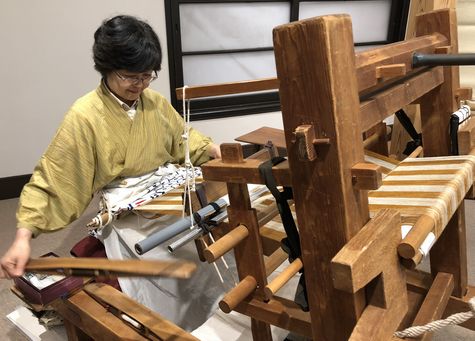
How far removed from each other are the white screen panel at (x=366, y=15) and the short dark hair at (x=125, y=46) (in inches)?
102

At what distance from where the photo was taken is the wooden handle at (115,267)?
650 mm

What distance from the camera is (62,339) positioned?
1.50 m

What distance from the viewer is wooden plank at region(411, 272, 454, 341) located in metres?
1.00

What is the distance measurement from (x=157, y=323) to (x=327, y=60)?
76 centimetres

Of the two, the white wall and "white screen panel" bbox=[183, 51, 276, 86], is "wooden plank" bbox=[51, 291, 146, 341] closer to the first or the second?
the white wall

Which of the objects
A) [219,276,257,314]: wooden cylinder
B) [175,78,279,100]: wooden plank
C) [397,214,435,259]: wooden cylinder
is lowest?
[219,276,257,314]: wooden cylinder

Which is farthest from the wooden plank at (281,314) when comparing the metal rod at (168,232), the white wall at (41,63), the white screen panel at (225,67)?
the white screen panel at (225,67)

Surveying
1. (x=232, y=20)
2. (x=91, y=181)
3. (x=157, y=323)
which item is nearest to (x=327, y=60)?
(x=157, y=323)

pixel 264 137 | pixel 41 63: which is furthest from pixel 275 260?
pixel 41 63

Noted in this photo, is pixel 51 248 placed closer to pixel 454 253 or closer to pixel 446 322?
pixel 454 253

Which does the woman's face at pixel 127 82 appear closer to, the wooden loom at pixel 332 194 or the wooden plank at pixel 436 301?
the wooden loom at pixel 332 194

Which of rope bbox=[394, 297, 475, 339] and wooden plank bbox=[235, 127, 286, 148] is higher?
wooden plank bbox=[235, 127, 286, 148]

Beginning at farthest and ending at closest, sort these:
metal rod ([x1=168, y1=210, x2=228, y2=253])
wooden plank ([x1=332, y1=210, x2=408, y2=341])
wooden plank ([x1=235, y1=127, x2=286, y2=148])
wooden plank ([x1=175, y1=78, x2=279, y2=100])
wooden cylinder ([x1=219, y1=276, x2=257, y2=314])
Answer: wooden plank ([x1=235, y1=127, x2=286, y2=148]) < wooden plank ([x1=175, y1=78, x2=279, y2=100]) < metal rod ([x1=168, y1=210, x2=228, y2=253]) < wooden cylinder ([x1=219, y1=276, x2=257, y2=314]) < wooden plank ([x1=332, y1=210, x2=408, y2=341])

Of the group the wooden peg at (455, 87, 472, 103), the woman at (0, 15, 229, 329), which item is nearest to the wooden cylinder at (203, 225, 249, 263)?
the woman at (0, 15, 229, 329)
